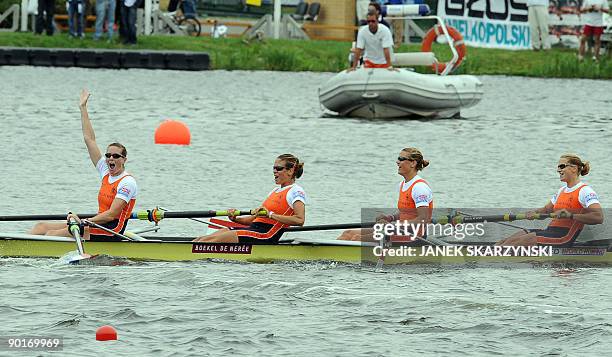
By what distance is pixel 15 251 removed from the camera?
16.8m

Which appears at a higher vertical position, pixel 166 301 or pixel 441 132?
pixel 441 132

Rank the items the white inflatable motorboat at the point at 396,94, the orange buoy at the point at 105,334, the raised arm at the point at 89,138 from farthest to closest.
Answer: the white inflatable motorboat at the point at 396,94 → the raised arm at the point at 89,138 → the orange buoy at the point at 105,334

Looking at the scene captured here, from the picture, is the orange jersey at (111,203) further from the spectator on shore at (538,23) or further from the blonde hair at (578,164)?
the spectator on shore at (538,23)

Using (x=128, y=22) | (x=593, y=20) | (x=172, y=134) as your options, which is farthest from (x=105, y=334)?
(x=593, y=20)

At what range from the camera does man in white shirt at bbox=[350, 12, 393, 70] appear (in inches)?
1158

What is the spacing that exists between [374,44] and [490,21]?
1701cm

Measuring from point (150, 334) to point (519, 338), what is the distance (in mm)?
3392

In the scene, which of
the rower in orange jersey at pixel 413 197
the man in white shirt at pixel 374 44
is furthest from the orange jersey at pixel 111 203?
the man in white shirt at pixel 374 44

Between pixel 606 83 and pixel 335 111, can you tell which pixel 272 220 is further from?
pixel 606 83

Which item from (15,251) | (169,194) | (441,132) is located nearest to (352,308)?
(15,251)

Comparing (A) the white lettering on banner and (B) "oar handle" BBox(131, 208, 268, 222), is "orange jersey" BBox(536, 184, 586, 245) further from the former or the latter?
(A) the white lettering on banner

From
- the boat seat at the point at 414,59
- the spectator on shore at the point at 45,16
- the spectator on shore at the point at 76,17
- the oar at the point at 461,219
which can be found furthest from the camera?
the spectator on shore at the point at 45,16

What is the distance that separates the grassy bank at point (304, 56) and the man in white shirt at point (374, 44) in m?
10.1

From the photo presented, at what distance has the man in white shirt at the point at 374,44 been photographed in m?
29.4
